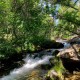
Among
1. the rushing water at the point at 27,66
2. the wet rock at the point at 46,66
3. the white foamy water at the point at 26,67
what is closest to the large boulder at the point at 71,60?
the wet rock at the point at 46,66

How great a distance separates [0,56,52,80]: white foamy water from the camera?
19422mm

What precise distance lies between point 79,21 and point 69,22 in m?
1.13

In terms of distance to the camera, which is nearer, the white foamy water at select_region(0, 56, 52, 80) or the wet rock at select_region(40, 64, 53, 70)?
the white foamy water at select_region(0, 56, 52, 80)

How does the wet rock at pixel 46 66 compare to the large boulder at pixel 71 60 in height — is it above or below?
below

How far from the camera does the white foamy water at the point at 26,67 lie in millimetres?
19422

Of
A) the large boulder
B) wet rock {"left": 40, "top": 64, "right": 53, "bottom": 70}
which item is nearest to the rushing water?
wet rock {"left": 40, "top": 64, "right": 53, "bottom": 70}

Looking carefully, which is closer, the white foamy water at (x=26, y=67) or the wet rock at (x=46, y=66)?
the white foamy water at (x=26, y=67)

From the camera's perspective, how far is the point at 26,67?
23016mm

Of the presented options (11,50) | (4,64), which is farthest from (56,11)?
(4,64)

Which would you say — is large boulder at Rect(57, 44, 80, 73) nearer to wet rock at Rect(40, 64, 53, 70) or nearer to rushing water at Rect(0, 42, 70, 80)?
wet rock at Rect(40, 64, 53, 70)

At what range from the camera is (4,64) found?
79.3ft

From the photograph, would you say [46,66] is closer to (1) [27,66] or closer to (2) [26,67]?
(2) [26,67]

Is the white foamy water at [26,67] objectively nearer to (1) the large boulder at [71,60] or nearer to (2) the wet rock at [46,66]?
(2) the wet rock at [46,66]

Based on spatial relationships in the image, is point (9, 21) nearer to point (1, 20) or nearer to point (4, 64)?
point (1, 20)
